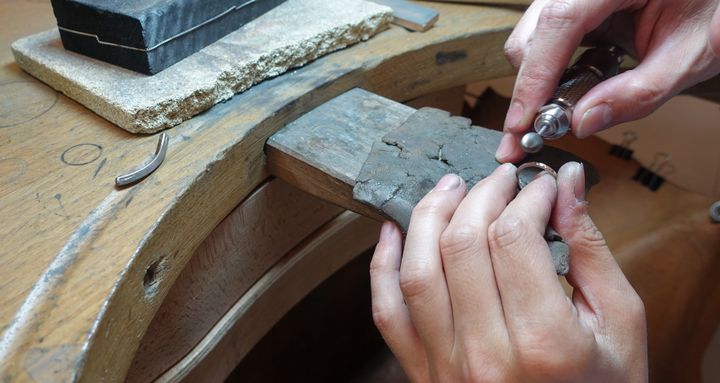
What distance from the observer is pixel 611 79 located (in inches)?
32.8

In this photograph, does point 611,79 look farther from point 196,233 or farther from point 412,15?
point 196,233

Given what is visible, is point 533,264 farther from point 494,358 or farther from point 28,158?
point 28,158

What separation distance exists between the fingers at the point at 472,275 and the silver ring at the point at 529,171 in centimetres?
11

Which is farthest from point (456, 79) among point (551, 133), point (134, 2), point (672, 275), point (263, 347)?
point (263, 347)

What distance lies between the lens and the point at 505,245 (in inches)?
25.5

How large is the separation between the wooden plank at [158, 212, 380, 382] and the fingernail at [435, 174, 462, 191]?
48 cm

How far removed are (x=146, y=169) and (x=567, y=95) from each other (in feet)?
2.10

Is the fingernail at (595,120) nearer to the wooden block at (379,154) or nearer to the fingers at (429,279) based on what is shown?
the wooden block at (379,154)

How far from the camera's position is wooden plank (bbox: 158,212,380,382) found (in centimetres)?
101

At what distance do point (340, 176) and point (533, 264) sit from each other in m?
0.33

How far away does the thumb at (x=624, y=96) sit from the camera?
32.4 inches

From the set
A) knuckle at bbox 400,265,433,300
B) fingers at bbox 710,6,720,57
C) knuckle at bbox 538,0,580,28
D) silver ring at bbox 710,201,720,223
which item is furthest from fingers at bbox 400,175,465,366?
silver ring at bbox 710,201,720,223

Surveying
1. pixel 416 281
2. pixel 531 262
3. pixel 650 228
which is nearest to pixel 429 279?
pixel 416 281

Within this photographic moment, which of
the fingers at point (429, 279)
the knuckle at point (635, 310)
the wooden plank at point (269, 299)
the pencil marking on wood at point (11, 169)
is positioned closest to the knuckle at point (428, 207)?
the fingers at point (429, 279)
